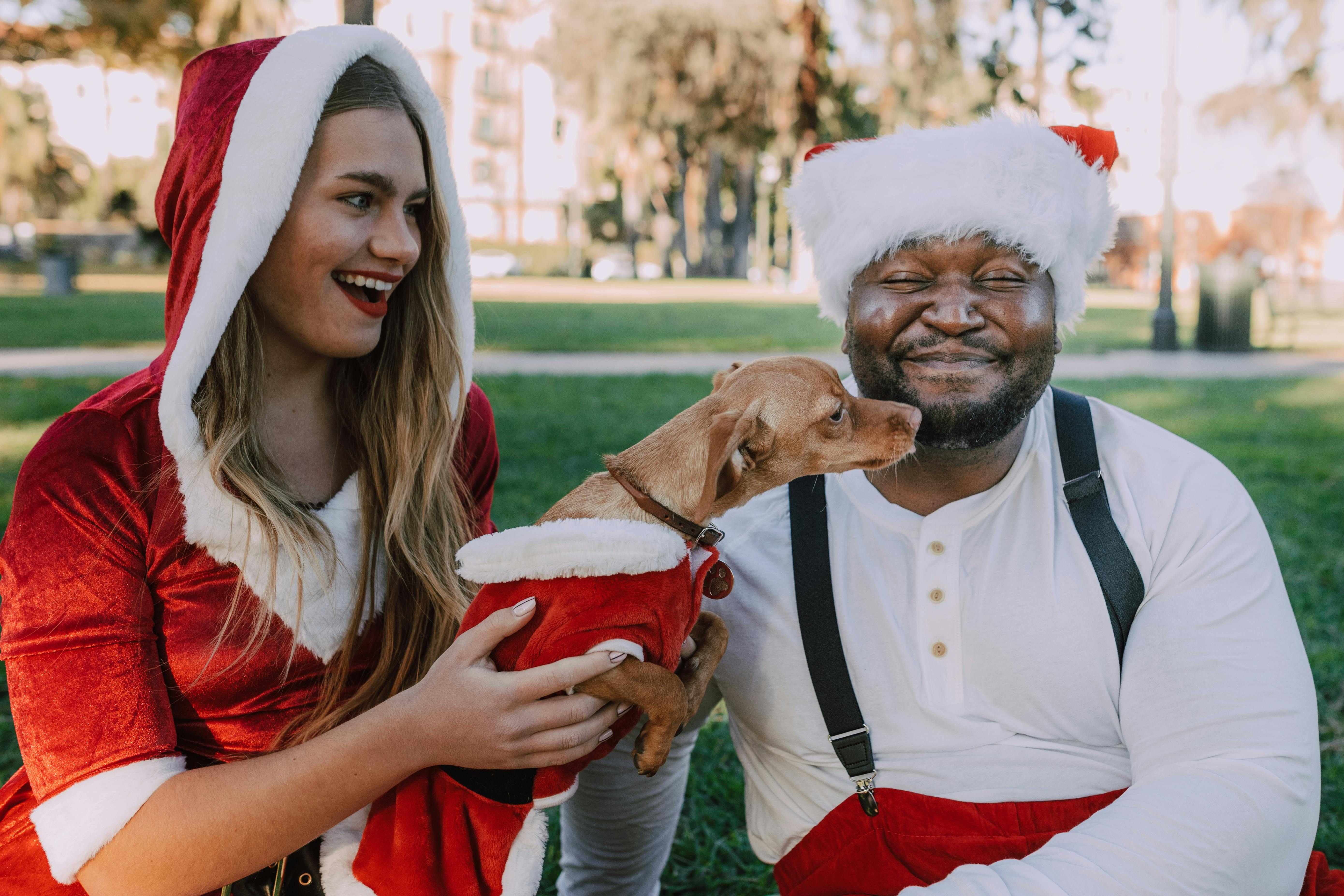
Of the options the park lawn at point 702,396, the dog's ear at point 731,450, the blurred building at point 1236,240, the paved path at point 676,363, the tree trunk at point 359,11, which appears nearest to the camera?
the dog's ear at point 731,450

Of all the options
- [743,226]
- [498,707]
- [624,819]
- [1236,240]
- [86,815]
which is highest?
[743,226]

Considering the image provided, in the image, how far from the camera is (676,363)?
12.9 m

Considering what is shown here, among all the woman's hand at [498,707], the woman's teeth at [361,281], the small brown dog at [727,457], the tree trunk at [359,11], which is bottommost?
the woman's hand at [498,707]

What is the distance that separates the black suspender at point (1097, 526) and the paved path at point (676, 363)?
812cm

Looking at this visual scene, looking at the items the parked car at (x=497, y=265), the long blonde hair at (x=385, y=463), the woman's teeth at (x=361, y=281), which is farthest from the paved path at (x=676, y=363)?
the parked car at (x=497, y=265)

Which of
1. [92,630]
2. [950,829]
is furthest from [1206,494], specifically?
[92,630]

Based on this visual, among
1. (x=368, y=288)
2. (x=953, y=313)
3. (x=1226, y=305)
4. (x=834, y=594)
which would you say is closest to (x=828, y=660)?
(x=834, y=594)

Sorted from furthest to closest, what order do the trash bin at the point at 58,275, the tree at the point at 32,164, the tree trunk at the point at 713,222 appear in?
the tree at the point at 32,164 → the tree trunk at the point at 713,222 → the trash bin at the point at 58,275

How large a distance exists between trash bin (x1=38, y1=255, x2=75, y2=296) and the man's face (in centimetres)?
2526

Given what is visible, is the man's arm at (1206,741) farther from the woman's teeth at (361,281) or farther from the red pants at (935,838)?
the woman's teeth at (361,281)

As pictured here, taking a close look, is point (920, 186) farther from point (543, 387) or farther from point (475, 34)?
point (475, 34)

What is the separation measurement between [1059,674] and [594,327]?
1587 cm

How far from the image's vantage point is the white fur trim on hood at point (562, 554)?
2.15 m

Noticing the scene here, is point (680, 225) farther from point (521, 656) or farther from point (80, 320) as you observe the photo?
point (521, 656)
